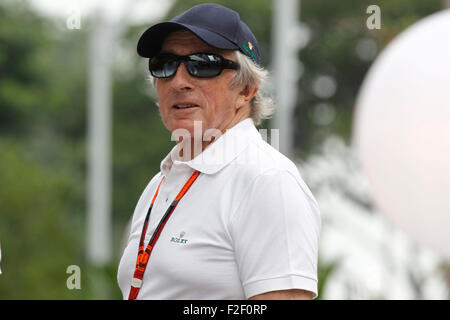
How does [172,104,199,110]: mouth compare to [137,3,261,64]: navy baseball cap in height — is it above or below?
below

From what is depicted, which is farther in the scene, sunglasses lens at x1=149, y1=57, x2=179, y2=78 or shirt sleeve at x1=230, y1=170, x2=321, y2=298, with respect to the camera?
sunglasses lens at x1=149, y1=57, x2=179, y2=78

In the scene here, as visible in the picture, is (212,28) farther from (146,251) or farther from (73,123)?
(73,123)

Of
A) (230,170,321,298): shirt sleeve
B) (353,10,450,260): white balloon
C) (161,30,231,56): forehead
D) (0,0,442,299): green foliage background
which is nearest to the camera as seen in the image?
(230,170,321,298): shirt sleeve

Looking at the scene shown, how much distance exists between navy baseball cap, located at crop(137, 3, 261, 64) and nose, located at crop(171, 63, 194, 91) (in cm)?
11

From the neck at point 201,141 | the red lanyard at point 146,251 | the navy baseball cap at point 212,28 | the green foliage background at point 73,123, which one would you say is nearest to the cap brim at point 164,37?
the navy baseball cap at point 212,28

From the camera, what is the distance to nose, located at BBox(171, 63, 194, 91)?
2.17m

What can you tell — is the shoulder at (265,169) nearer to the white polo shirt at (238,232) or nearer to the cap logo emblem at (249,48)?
the white polo shirt at (238,232)

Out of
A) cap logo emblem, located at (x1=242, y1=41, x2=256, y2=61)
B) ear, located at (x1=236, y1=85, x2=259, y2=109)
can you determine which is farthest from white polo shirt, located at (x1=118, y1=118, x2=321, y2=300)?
cap logo emblem, located at (x1=242, y1=41, x2=256, y2=61)

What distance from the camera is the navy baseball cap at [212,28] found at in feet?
6.86

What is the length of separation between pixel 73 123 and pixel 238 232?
69.7 ft

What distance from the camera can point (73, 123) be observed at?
2258 cm
